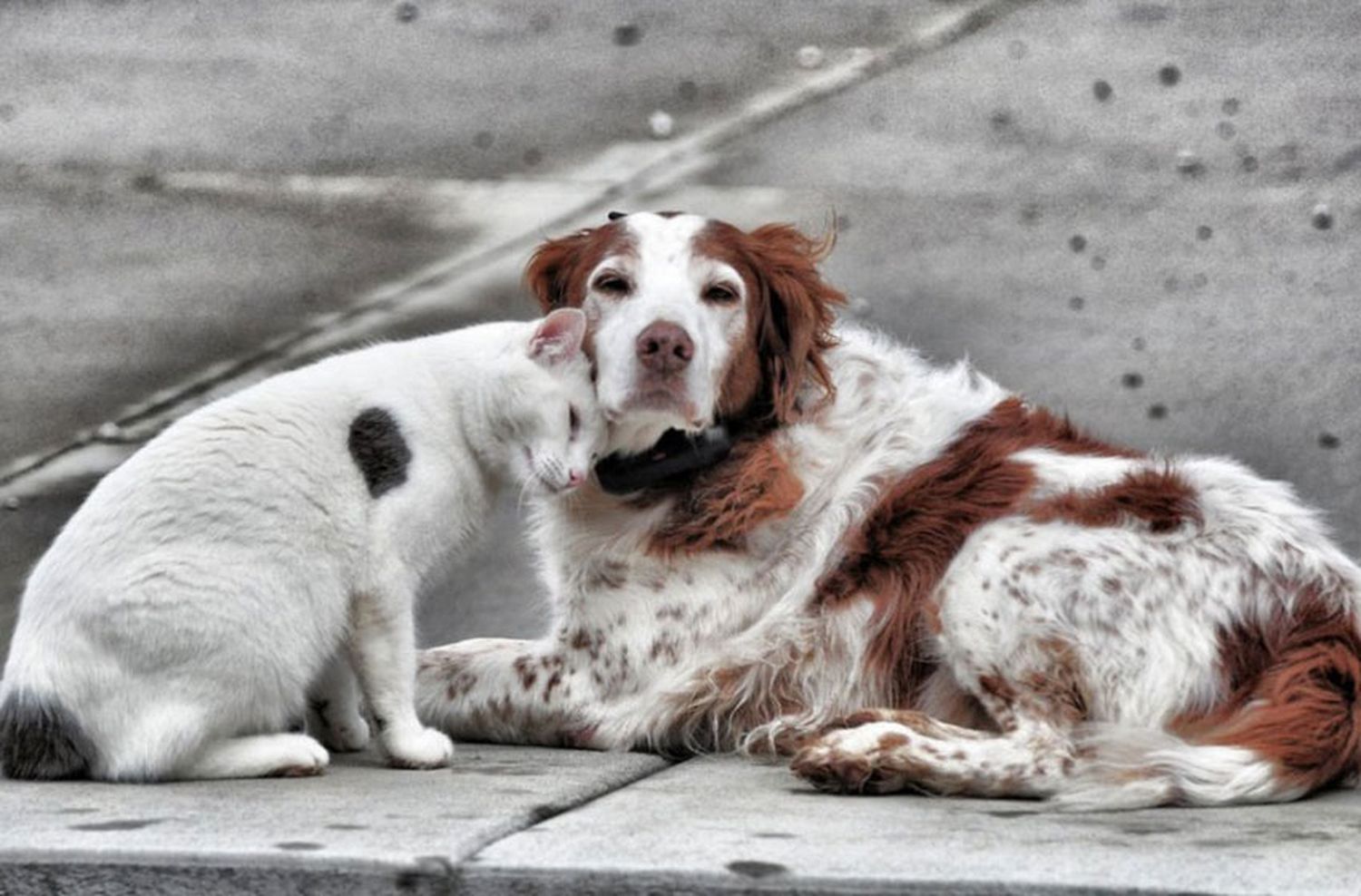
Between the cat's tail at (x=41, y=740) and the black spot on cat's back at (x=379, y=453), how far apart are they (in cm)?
58

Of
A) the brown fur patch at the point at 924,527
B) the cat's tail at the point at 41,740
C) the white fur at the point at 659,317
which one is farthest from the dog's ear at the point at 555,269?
the cat's tail at the point at 41,740

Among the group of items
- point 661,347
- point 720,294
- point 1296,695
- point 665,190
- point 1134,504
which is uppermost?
point 665,190

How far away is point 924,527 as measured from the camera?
12.7ft

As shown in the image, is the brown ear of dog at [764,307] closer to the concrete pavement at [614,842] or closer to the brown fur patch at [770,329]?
the brown fur patch at [770,329]

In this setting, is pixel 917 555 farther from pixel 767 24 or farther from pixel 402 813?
pixel 767 24

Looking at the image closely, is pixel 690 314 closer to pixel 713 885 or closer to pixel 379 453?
pixel 379 453

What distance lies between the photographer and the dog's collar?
405 cm

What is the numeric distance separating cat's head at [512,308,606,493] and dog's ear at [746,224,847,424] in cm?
56

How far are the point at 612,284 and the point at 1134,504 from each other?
3.43 ft

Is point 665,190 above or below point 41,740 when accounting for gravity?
above

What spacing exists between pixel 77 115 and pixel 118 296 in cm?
50

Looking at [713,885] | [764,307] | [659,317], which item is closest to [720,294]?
[764,307]

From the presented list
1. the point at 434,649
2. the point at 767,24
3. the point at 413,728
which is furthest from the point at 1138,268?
the point at 413,728

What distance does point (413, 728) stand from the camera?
352cm
